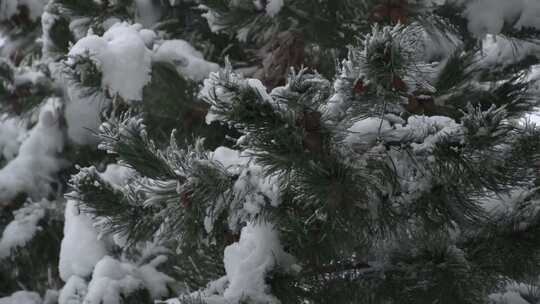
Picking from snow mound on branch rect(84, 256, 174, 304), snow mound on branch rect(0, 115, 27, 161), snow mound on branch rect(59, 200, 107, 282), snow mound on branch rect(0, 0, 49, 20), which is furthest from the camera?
snow mound on branch rect(0, 115, 27, 161)

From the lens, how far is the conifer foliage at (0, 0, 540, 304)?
1676 millimetres

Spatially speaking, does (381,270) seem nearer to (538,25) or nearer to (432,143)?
(432,143)

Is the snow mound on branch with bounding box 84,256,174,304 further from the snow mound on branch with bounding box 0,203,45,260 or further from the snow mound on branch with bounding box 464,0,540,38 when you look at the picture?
the snow mound on branch with bounding box 464,0,540,38

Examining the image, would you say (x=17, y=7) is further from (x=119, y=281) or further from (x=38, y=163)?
(x=119, y=281)

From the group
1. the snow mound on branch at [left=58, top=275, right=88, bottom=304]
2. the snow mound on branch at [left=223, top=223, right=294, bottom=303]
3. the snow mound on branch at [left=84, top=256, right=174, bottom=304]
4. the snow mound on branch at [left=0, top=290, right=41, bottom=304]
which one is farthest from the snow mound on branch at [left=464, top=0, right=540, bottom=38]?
the snow mound on branch at [left=0, top=290, right=41, bottom=304]

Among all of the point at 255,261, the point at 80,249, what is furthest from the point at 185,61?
the point at 255,261

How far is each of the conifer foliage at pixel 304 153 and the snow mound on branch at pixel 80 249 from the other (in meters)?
0.01

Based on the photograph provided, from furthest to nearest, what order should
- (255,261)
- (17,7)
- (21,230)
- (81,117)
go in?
(17,7)
(21,230)
(81,117)
(255,261)

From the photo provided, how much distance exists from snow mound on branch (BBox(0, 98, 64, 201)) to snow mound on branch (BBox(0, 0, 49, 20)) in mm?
745

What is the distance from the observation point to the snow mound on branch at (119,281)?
306cm

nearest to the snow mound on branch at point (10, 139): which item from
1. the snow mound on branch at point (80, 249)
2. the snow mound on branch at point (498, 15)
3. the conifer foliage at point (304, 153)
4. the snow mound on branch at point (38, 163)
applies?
the snow mound on branch at point (38, 163)

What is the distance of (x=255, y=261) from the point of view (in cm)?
211

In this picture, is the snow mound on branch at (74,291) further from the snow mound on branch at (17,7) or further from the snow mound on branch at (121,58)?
the snow mound on branch at (17,7)

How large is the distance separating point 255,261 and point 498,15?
2.06 metres
